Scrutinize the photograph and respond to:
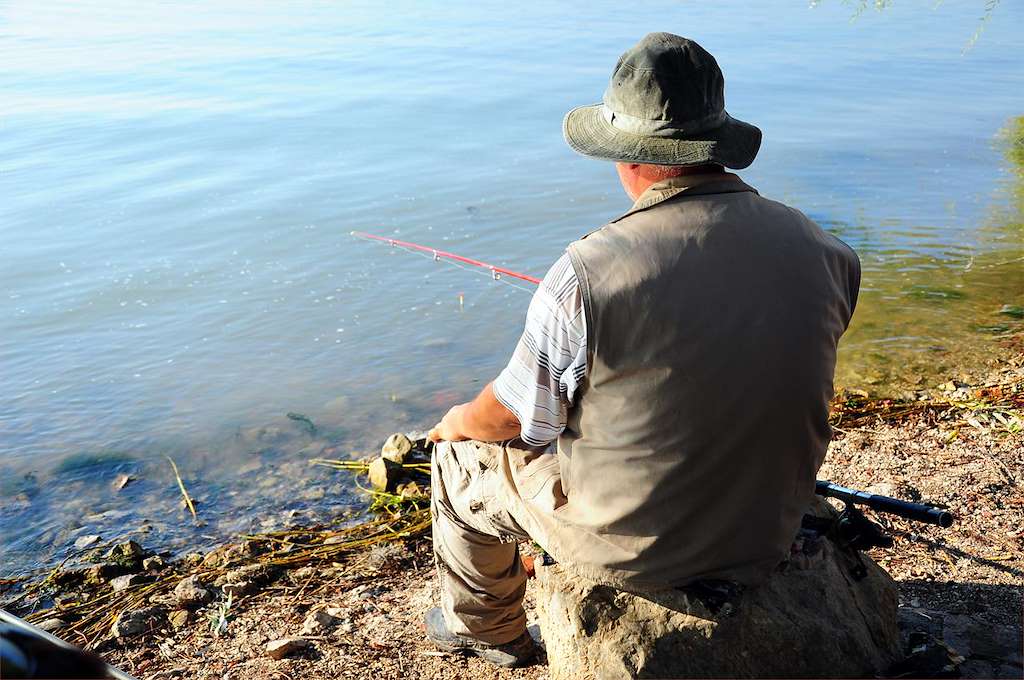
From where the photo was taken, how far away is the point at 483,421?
2.61 metres

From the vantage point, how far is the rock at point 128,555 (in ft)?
14.0

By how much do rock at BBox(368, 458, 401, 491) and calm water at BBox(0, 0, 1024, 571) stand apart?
0.28 meters

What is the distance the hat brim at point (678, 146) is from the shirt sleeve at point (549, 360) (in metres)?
0.31

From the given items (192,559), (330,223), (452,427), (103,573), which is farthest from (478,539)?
(330,223)

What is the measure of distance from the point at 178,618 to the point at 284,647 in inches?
22.9

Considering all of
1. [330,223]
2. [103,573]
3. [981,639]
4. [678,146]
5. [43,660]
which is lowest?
[103,573]

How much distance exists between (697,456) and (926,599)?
145 cm

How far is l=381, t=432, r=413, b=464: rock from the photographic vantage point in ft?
16.1

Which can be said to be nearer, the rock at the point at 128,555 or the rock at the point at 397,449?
the rock at the point at 128,555

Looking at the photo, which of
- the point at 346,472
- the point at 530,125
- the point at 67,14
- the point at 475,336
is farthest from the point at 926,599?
the point at 67,14

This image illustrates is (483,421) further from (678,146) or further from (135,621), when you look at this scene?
(135,621)

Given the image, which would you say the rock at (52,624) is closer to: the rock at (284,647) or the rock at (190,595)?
the rock at (190,595)

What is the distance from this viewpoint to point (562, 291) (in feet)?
7.25

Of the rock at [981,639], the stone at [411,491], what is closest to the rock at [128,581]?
the stone at [411,491]
